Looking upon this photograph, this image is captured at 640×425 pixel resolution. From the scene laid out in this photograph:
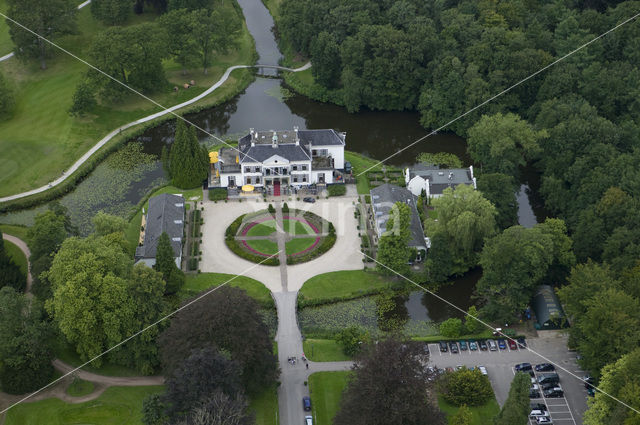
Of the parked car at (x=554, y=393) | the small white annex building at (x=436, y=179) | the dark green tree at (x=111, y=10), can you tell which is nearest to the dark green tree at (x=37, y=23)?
the dark green tree at (x=111, y=10)

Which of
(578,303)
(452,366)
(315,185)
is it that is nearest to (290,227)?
(315,185)

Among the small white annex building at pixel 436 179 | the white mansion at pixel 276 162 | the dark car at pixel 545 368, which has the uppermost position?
the white mansion at pixel 276 162

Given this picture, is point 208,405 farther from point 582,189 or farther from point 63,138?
point 63,138

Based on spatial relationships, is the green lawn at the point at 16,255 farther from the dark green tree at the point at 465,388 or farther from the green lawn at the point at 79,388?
the dark green tree at the point at 465,388

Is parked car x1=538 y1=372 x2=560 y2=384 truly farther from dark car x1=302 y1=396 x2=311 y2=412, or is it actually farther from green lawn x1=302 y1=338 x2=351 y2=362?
dark car x1=302 y1=396 x2=311 y2=412

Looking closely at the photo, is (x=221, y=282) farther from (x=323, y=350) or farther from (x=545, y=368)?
(x=545, y=368)

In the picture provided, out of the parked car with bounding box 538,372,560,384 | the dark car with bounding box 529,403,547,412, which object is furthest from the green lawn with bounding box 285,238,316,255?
the dark car with bounding box 529,403,547,412
